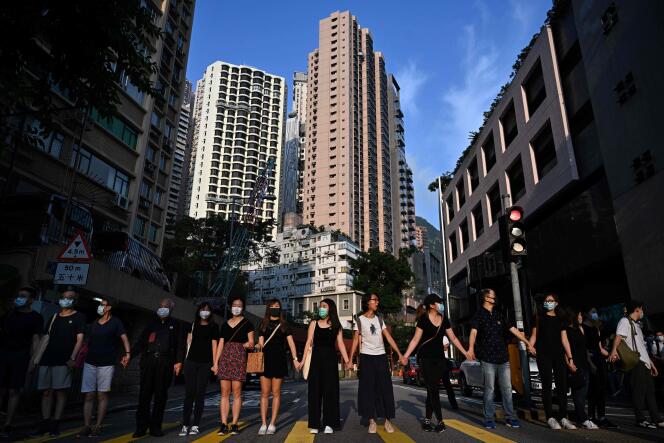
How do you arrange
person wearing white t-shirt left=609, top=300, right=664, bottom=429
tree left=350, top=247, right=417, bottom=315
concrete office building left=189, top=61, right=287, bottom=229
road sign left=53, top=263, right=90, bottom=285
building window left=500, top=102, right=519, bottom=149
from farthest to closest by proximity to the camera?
concrete office building left=189, top=61, right=287, bottom=229 < tree left=350, top=247, right=417, bottom=315 < building window left=500, top=102, right=519, bottom=149 < road sign left=53, top=263, right=90, bottom=285 < person wearing white t-shirt left=609, top=300, right=664, bottom=429

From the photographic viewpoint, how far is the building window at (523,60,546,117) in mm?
22938

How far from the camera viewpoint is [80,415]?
861 centimetres

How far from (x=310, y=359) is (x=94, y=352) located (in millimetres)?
3129

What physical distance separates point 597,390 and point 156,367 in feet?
22.4

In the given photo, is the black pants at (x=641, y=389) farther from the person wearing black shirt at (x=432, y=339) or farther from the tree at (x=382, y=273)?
the tree at (x=382, y=273)

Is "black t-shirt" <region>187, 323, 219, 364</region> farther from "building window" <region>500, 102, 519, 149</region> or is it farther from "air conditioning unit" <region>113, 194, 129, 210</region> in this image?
Result: "building window" <region>500, 102, 519, 149</region>

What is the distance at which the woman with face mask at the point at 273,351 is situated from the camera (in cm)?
627

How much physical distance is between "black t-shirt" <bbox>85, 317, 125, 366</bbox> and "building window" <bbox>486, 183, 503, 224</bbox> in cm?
2591

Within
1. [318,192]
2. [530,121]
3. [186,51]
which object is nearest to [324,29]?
[318,192]

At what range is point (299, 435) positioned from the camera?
18.5 ft

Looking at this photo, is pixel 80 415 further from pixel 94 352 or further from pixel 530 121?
pixel 530 121

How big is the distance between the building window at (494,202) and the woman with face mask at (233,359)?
24926 millimetres

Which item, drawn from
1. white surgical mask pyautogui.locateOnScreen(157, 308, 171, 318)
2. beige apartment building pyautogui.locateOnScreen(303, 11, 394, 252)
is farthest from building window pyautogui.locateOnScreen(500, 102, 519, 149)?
beige apartment building pyautogui.locateOnScreen(303, 11, 394, 252)

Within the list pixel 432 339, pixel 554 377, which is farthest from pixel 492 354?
pixel 554 377
